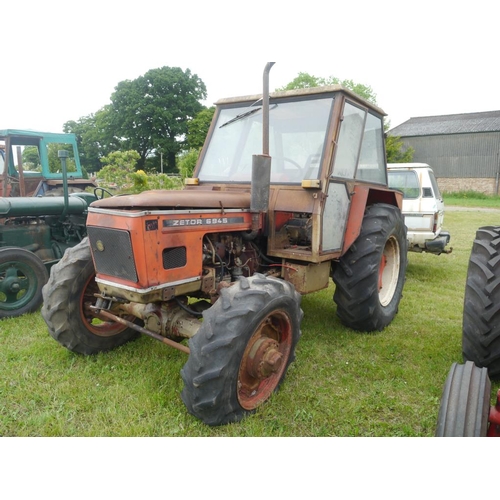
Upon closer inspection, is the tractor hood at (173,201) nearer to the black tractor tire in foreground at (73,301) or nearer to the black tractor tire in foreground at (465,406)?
the black tractor tire in foreground at (73,301)

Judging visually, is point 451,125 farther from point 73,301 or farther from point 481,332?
point 73,301

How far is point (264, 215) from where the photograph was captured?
3533mm

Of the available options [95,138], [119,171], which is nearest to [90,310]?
[119,171]

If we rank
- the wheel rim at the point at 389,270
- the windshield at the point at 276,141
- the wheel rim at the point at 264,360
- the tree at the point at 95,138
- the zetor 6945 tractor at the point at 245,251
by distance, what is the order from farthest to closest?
1. the tree at the point at 95,138
2. the wheel rim at the point at 389,270
3. the windshield at the point at 276,141
4. the wheel rim at the point at 264,360
5. the zetor 6945 tractor at the point at 245,251

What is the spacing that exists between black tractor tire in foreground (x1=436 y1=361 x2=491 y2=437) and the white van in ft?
17.1

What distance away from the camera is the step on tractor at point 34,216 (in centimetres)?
447

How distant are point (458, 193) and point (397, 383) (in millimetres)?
31880

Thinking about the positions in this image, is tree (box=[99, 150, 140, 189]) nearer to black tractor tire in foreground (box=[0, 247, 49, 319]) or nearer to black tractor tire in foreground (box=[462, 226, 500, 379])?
black tractor tire in foreground (box=[0, 247, 49, 319])

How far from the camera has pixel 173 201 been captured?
2.79m

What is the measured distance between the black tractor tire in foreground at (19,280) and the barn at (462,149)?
3491cm

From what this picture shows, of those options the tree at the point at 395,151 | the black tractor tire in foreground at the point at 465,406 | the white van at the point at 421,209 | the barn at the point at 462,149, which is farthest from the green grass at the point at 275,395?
the barn at the point at 462,149

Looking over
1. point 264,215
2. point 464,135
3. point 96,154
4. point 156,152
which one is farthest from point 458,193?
point 264,215

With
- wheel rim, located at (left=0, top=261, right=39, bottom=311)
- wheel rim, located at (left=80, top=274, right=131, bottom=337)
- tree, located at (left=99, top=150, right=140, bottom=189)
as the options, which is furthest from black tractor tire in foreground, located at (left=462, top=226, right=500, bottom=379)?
tree, located at (left=99, top=150, right=140, bottom=189)

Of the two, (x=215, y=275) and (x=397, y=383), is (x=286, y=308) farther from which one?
(x=397, y=383)
